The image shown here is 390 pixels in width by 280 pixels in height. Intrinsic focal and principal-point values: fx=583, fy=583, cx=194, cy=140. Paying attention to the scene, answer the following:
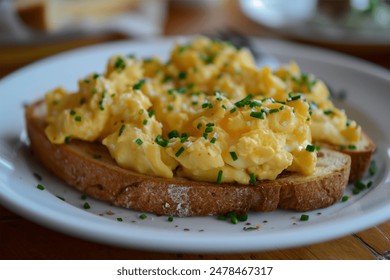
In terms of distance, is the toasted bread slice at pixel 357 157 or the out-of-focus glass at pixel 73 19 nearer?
the toasted bread slice at pixel 357 157

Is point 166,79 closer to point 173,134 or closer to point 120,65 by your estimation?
point 120,65

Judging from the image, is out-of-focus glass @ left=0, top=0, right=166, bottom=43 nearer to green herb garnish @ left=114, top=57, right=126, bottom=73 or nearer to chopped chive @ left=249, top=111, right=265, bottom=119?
green herb garnish @ left=114, top=57, right=126, bottom=73

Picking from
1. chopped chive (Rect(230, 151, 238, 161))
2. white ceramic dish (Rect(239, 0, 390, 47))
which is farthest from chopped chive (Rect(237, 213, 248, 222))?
white ceramic dish (Rect(239, 0, 390, 47))

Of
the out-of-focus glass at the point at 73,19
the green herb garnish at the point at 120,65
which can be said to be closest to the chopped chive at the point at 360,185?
the green herb garnish at the point at 120,65

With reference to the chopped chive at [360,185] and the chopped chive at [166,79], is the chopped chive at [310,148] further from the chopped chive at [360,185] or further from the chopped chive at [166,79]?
the chopped chive at [166,79]

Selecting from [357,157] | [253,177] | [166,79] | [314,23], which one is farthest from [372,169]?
[314,23]
